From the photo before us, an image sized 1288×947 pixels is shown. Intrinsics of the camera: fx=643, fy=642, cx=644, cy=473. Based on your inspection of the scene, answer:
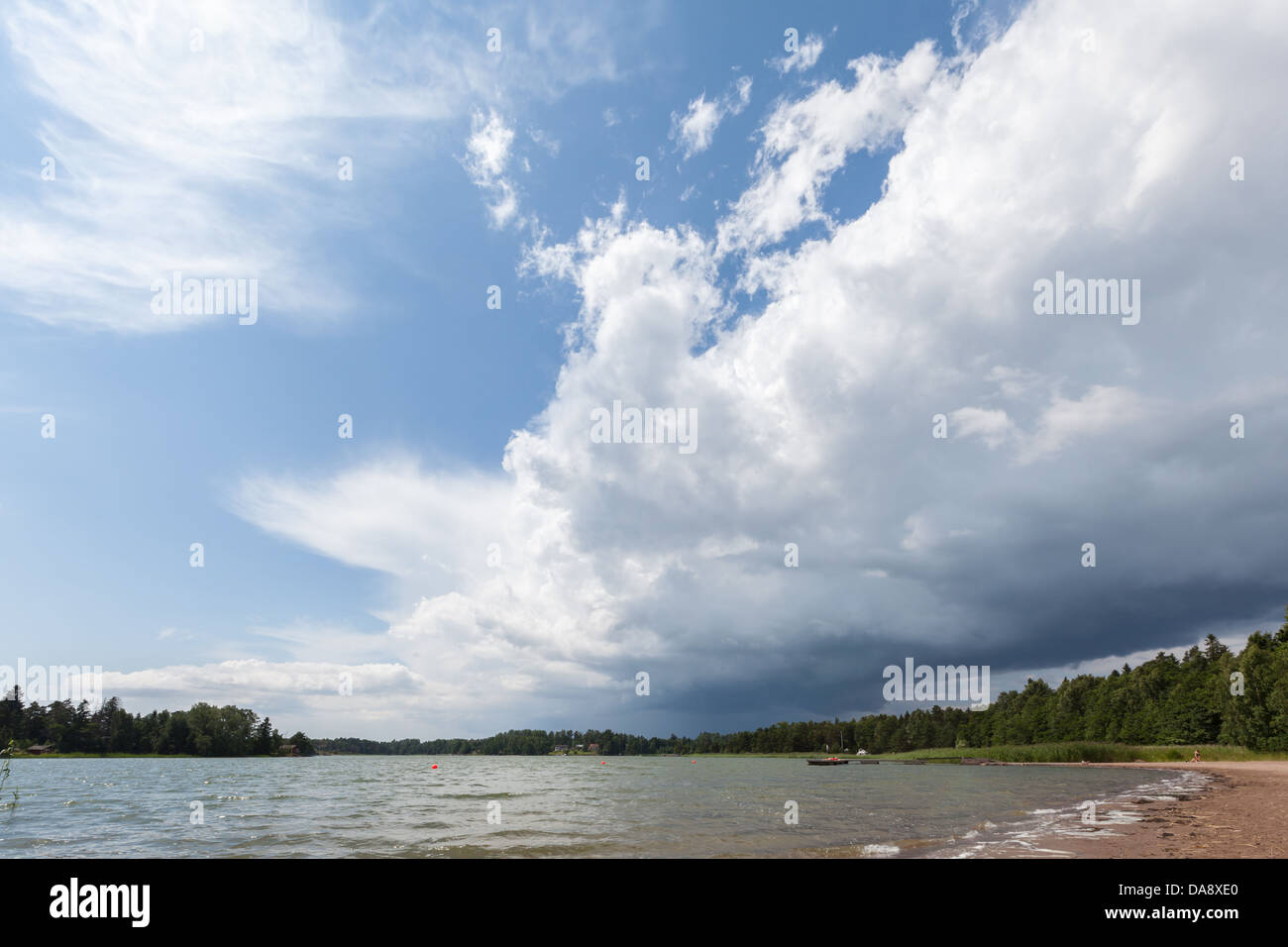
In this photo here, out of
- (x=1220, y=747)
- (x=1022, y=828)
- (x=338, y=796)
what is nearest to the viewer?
(x=1022, y=828)

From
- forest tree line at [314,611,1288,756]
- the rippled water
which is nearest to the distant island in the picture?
forest tree line at [314,611,1288,756]

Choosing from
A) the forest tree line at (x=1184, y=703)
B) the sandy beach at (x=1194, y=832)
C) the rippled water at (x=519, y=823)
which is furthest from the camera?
the forest tree line at (x=1184, y=703)

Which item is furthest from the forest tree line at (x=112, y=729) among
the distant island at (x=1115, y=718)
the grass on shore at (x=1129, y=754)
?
the grass on shore at (x=1129, y=754)

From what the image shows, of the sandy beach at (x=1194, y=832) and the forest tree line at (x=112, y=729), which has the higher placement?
the sandy beach at (x=1194, y=832)

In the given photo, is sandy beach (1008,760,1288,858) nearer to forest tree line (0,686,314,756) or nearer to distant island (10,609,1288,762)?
distant island (10,609,1288,762)

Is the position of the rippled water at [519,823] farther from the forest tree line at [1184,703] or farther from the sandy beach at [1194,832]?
the forest tree line at [1184,703]

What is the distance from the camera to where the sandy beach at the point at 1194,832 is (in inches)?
889

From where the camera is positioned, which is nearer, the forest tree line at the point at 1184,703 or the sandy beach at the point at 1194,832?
the sandy beach at the point at 1194,832

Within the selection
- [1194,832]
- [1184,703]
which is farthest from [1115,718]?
[1194,832]

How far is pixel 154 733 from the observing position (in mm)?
183375

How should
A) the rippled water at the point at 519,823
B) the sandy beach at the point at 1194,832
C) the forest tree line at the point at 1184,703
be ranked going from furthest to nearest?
1. the forest tree line at the point at 1184,703
2. the rippled water at the point at 519,823
3. the sandy beach at the point at 1194,832
